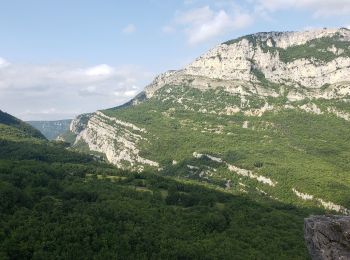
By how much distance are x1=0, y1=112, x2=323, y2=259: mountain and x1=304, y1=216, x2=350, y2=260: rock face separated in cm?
5458

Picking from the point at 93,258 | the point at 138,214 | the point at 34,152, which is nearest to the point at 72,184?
the point at 138,214

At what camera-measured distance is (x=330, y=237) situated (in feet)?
105

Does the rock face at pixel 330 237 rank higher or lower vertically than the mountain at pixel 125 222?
higher

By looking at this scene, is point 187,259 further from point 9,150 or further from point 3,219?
point 9,150

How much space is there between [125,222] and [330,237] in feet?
244

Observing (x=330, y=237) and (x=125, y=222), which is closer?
(x=330, y=237)

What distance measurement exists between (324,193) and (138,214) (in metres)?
115

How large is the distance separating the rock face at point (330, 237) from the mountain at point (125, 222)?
2149 inches

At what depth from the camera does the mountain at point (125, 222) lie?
84125 mm

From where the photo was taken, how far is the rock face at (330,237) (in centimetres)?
3142

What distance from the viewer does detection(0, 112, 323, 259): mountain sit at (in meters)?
84.1

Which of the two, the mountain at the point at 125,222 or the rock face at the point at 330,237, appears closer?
the rock face at the point at 330,237

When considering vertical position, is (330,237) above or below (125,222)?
above

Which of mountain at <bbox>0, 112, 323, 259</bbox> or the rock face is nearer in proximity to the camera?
the rock face
